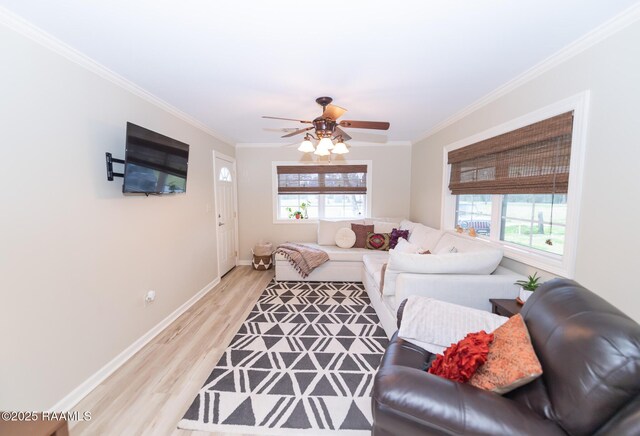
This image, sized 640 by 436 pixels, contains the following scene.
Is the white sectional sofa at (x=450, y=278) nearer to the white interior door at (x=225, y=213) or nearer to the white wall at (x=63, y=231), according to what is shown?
the white wall at (x=63, y=231)

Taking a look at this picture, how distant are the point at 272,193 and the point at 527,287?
4.07m

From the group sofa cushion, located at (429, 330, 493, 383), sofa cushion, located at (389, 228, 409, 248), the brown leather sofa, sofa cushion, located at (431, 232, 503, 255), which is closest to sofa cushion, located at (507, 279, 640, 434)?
the brown leather sofa

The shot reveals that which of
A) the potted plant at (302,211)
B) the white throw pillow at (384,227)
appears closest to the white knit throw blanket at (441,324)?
the white throw pillow at (384,227)

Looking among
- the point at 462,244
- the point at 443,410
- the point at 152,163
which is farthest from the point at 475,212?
the point at 152,163

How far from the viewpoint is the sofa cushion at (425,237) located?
3.40m

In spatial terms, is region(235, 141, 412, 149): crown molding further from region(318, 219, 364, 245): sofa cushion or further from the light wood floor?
the light wood floor

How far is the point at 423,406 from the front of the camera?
945 mm

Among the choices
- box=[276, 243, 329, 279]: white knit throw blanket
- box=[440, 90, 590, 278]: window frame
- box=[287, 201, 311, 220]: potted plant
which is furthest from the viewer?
box=[287, 201, 311, 220]: potted plant

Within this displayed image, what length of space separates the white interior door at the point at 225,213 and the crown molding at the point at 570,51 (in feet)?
11.9

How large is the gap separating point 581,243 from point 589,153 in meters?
0.60

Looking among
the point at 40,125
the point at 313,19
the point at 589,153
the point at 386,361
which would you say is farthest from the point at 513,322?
the point at 40,125

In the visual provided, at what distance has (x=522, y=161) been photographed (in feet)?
7.57

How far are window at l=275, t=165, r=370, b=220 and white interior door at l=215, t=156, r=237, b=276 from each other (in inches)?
32.9

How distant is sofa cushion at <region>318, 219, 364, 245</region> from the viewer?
4688 millimetres
